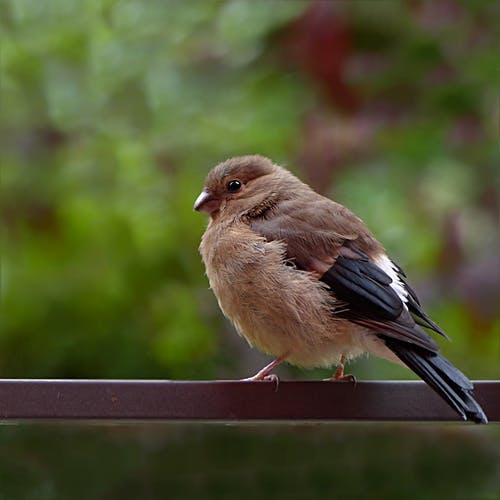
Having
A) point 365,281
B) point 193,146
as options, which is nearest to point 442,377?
point 365,281

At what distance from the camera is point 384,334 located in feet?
9.39

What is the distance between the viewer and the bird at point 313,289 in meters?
2.93

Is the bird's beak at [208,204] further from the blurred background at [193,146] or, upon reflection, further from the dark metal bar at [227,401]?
the dark metal bar at [227,401]

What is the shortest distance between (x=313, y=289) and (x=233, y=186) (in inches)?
29.0

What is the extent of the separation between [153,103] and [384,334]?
1654 mm

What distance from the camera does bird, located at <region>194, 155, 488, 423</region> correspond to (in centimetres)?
293

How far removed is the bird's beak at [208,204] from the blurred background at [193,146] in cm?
39

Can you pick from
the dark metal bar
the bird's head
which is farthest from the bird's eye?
the dark metal bar

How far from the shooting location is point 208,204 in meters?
3.68

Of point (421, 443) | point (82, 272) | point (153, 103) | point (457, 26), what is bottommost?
point (82, 272)

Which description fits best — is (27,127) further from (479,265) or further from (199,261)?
(479,265)

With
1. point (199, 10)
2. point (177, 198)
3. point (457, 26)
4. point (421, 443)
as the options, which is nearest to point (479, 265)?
point (457, 26)

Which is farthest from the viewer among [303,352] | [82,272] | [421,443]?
[82,272]

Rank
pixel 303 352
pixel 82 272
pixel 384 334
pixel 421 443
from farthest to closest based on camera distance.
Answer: pixel 82 272
pixel 303 352
pixel 384 334
pixel 421 443
